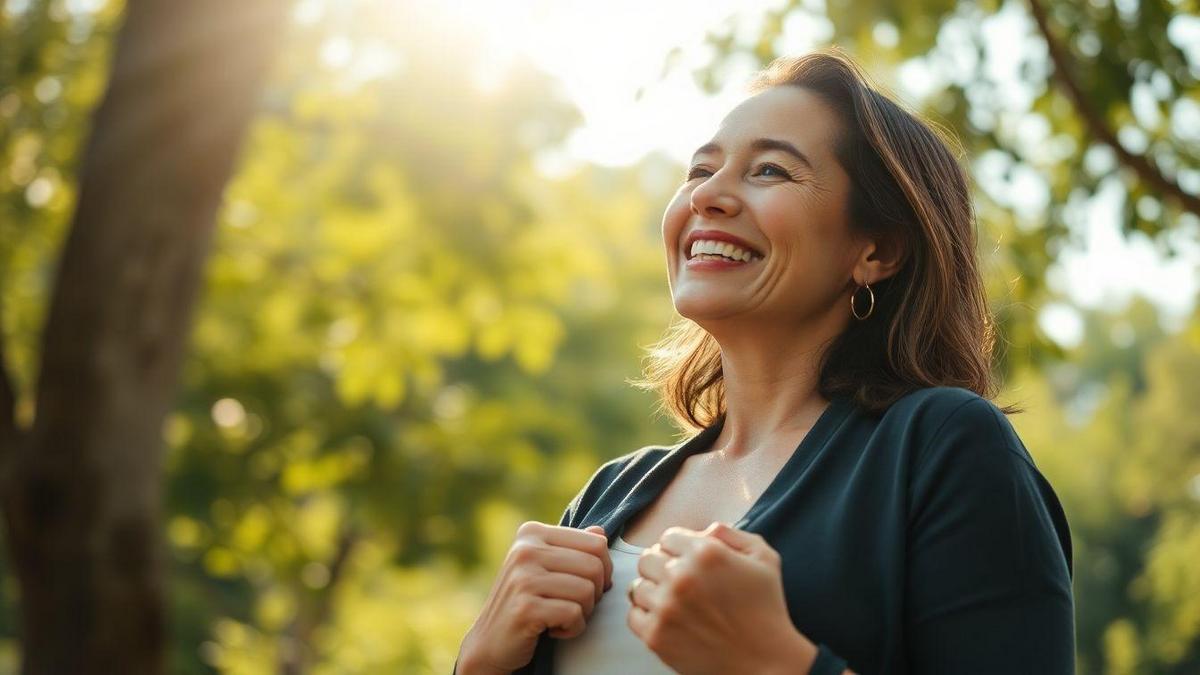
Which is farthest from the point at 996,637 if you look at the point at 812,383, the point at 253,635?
the point at 253,635

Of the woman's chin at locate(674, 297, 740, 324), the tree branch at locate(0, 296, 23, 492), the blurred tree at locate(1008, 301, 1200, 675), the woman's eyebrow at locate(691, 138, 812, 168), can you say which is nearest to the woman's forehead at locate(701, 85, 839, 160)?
the woman's eyebrow at locate(691, 138, 812, 168)

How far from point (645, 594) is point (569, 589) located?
0.77 feet

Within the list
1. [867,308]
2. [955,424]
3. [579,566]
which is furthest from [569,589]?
[867,308]

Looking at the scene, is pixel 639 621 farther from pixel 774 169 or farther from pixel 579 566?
pixel 774 169

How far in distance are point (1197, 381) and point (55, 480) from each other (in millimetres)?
27957

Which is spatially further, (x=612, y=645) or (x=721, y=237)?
(x=721, y=237)

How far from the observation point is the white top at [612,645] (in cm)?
202

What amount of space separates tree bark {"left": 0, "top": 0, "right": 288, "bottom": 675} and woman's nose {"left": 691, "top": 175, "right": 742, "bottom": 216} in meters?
3.67

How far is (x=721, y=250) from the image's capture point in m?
2.30

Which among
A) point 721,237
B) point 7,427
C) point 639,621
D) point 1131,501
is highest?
point 721,237

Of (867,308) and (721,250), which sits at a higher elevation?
(721,250)

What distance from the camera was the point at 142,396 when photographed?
215 inches

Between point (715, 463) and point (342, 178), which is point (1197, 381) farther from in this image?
point (715, 463)

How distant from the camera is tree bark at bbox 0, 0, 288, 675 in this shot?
17.3 ft
